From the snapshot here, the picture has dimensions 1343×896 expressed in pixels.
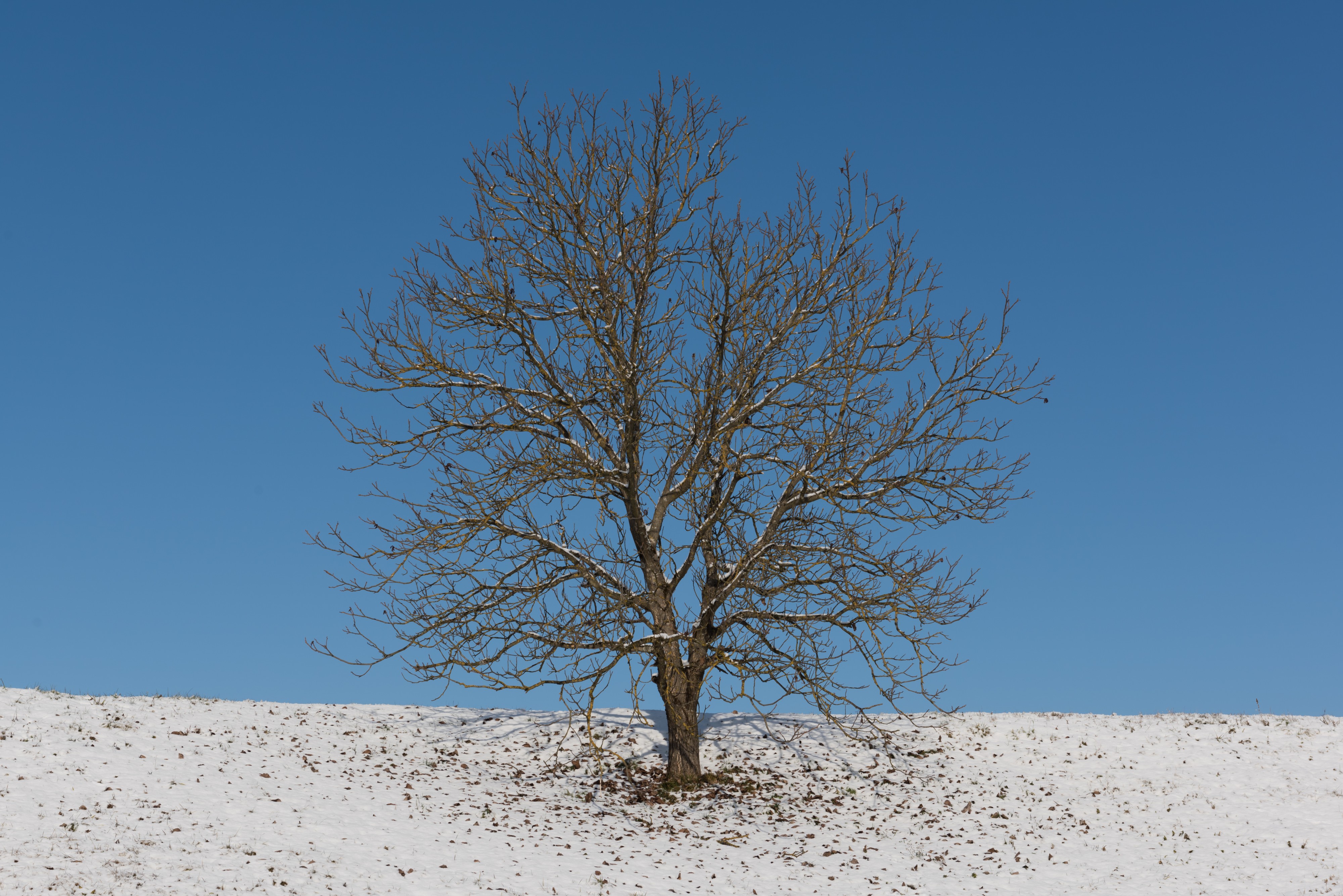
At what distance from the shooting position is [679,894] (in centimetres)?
1245

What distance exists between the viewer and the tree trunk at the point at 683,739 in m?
17.1

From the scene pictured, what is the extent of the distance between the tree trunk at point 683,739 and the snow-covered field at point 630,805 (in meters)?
0.54

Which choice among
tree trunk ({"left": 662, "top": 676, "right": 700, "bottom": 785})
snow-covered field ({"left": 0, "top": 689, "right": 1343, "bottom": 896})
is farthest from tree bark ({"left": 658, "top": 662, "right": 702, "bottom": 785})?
snow-covered field ({"left": 0, "top": 689, "right": 1343, "bottom": 896})

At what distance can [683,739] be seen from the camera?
17.2m

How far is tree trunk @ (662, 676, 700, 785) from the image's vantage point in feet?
56.0

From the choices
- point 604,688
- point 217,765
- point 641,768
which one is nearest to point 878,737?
point 641,768

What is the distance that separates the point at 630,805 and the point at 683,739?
155 cm

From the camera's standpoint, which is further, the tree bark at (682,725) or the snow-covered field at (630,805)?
the tree bark at (682,725)

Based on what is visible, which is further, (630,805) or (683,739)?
(683,739)

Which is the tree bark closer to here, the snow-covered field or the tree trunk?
the tree trunk

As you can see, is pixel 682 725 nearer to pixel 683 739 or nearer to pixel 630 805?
pixel 683 739

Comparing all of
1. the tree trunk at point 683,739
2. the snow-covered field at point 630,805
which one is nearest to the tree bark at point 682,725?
the tree trunk at point 683,739

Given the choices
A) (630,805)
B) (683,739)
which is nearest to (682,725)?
(683,739)

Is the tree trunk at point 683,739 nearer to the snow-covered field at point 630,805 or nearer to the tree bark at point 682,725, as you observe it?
the tree bark at point 682,725
